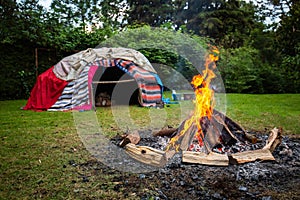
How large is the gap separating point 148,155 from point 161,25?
12855 mm

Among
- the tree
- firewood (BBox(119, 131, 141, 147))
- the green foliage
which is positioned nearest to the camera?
firewood (BBox(119, 131, 141, 147))

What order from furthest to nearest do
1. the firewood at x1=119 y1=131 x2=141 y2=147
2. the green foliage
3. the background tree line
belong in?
the green foliage, the background tree line, the firewood at x1=119 y1=131 x2=141 y2=147

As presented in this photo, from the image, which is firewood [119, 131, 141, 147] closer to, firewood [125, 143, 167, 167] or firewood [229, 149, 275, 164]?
firewood [125, 143, 167, 167]

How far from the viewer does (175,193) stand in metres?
2.54

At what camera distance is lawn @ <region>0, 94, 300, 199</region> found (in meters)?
2.68

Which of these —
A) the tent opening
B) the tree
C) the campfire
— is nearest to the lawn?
the campfire

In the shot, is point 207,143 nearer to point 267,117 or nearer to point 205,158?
point 205,158

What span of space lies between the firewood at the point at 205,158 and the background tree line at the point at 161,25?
7304mm

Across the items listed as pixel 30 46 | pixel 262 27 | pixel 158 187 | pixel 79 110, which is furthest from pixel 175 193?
pixel 262 27

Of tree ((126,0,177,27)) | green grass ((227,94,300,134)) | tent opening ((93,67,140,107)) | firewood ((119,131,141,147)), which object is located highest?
tree ((126,0,177,27))

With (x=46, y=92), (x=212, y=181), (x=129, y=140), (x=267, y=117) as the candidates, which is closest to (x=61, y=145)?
(x=129, y=140)

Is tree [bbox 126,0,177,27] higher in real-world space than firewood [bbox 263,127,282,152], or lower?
higher

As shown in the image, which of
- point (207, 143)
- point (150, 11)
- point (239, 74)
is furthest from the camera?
point (150, 11)

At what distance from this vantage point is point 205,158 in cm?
320
